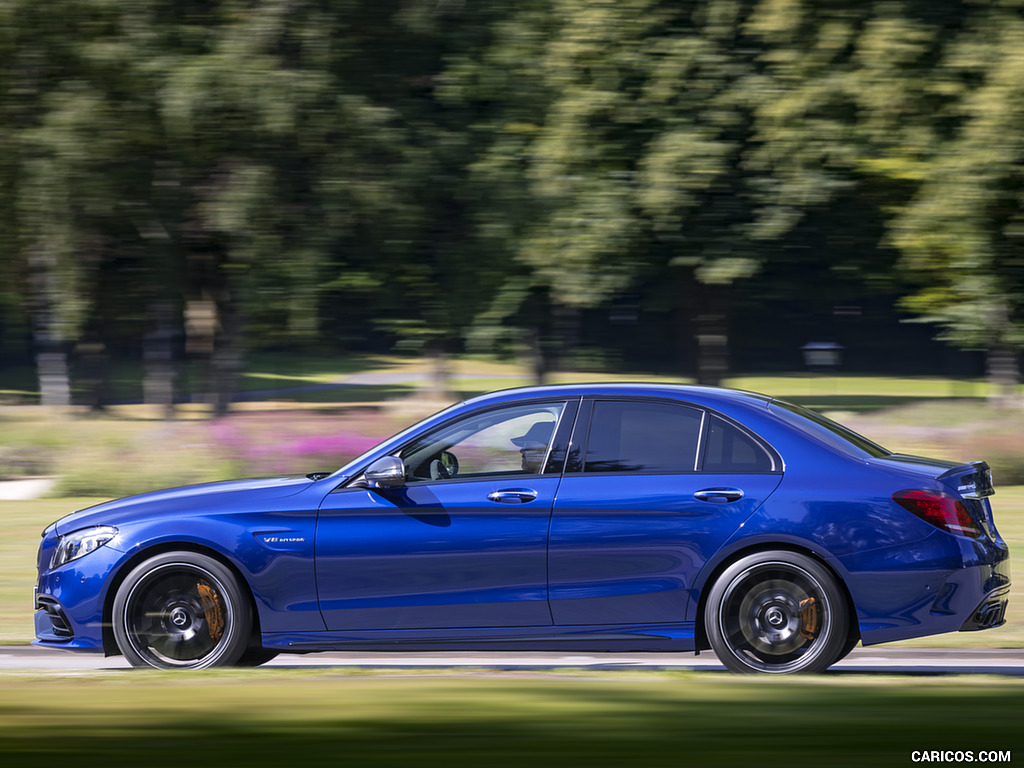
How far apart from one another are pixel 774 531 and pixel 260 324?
47.4 ft

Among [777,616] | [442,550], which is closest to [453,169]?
[442,550]

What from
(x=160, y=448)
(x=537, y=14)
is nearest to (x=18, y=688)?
(x=160, y=448)

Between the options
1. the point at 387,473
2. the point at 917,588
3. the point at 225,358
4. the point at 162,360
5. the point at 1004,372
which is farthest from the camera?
the point at 1004,372

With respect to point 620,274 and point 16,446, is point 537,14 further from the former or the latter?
point 16,446

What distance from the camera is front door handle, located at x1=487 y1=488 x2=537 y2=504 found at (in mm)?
6441

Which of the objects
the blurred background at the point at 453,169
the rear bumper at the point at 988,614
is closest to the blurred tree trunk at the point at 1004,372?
the blurred background at the point at 453,169

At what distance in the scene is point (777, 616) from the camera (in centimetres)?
641

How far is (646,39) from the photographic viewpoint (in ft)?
80.0

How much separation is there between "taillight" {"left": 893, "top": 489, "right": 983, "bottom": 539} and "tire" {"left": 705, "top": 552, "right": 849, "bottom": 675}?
0.53m

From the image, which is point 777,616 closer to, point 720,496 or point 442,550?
point 720,496

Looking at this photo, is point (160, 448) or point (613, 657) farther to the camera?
point (160, 448)

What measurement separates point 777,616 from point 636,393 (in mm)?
1363

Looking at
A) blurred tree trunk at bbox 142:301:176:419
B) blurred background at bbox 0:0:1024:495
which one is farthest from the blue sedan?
blurred tree trunk at bbox 142:301:176:419

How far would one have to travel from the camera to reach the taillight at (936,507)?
6.30 meters
